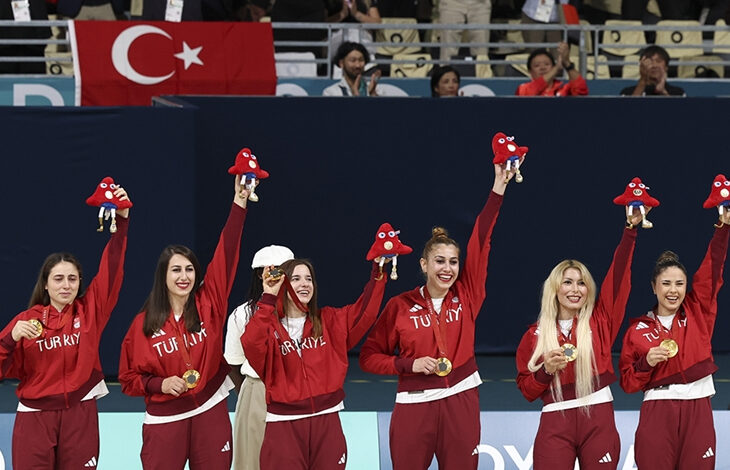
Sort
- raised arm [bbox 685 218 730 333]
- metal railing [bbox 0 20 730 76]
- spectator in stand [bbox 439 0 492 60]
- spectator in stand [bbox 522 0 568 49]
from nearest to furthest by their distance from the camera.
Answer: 1. raised arm [bbox 685 218 730 333]
2. metal railing [bbox 0 20 730 76]
3. spectator in stand [bbox 522 0 568 49]
4. spectator in stand [bbox 439 0 492 60]

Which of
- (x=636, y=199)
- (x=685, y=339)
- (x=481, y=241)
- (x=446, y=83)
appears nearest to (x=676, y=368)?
(x=685, y=339)

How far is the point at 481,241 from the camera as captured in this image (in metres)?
7.64

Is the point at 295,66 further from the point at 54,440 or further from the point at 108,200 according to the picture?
the point at 54,440

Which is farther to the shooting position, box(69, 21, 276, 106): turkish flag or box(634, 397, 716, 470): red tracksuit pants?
box(69, 21, 276, 106): turkish flag

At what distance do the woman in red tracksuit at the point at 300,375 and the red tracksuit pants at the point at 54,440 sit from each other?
966 mm


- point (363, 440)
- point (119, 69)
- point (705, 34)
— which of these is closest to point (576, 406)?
point (363, 440)

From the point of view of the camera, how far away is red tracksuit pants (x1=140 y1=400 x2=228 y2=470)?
7305mm

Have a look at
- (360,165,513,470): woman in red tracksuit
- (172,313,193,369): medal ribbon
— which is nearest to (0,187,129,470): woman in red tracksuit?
(172,313,193,369): medal ribbon

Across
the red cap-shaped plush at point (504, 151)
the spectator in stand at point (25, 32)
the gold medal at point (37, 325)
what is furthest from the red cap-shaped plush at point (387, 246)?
the spectator in stand at point (25, 32)

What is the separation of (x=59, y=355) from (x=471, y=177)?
4.65 metres

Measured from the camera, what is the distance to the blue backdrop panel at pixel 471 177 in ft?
36.3

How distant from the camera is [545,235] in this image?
36.9ft

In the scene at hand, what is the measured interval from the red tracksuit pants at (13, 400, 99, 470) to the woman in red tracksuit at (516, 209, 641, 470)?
7.90 ft

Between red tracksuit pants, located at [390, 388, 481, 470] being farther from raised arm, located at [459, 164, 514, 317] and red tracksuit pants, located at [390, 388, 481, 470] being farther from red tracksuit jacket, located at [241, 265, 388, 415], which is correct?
raised arm, located at [459, 164, 514, 317]
